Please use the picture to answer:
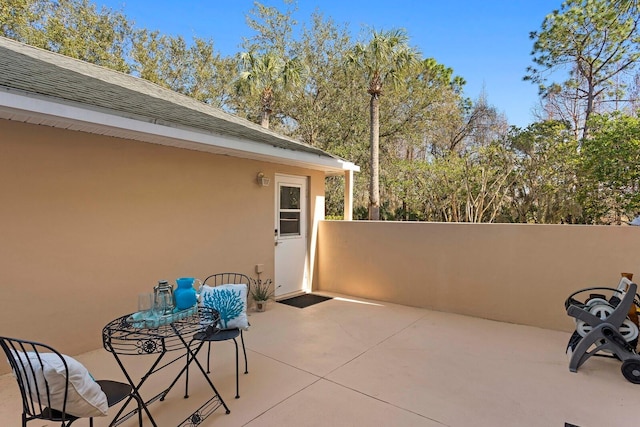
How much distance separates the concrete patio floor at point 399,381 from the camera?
2.57 m

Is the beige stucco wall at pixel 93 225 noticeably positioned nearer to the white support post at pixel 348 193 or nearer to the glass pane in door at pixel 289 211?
the glass pane in door at pixel 289 211

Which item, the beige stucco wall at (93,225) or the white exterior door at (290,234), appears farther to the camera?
the white exterior door at (290,234)

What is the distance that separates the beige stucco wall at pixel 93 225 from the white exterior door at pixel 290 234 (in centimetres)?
115

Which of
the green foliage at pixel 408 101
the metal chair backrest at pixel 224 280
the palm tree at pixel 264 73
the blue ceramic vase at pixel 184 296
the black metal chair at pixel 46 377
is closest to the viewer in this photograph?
the black metal chair at pixel 46 377

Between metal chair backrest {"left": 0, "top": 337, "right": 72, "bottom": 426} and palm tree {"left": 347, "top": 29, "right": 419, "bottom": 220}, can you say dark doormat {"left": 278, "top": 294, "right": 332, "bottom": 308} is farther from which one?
metal chair backrest {"left": 0, "top": 337, "right": 72, "bottom": 426}

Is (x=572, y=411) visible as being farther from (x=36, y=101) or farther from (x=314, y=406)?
(x=36, y=101)

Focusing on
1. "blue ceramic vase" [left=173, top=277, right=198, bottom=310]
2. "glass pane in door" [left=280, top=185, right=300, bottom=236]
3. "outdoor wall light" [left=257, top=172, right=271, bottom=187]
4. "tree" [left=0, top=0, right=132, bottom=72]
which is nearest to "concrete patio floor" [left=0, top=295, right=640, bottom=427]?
"blue ceramic vase" [left=173, top=277, right=198, bottom=310]

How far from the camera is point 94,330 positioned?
153 inches

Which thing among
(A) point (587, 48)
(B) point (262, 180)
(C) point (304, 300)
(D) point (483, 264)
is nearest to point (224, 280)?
(C) point (304, 300)

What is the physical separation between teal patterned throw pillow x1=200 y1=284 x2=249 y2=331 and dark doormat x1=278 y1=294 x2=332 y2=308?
9.38 ft

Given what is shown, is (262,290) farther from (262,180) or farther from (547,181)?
(547,181)

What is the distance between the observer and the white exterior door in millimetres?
6230

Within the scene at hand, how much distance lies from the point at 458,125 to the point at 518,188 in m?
9.85

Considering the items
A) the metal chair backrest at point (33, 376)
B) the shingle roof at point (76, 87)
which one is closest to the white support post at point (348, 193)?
the shingle roof at point (76, 87)
